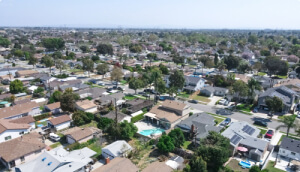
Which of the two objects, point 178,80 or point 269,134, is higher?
point 178,80

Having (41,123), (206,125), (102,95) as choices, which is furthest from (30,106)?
(206,125)

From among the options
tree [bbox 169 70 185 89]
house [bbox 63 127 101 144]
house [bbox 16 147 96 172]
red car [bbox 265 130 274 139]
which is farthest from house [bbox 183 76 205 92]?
house [bbox 16 147 96 172]

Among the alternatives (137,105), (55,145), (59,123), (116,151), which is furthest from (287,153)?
(59,123)

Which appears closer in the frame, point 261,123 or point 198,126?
point 198,126

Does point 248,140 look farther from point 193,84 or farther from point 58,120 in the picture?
point 58,120

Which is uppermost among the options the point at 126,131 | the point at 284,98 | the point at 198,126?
the point at 284,98

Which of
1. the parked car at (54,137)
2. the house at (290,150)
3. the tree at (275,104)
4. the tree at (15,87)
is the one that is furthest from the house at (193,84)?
the tree at (15,87)

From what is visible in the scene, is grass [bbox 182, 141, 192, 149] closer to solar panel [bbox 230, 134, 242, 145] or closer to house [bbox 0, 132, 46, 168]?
solar panel [bbox 230, 134, 242, 145]
